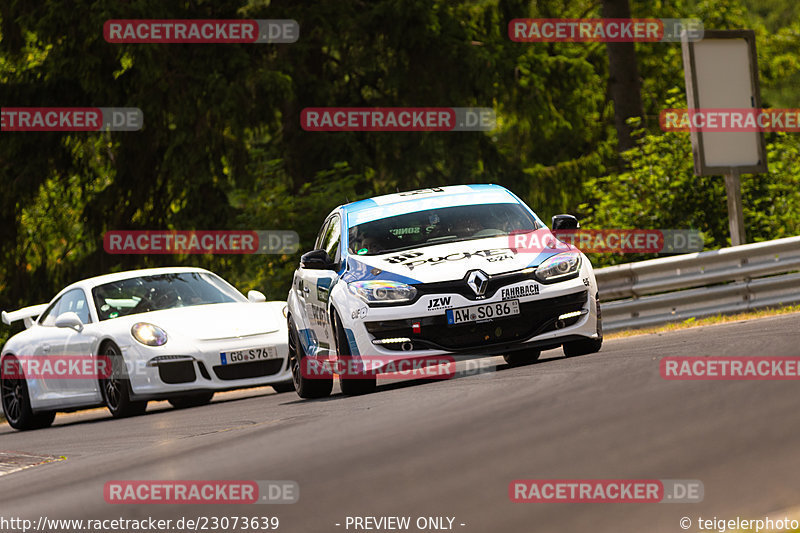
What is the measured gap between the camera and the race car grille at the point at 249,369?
13214 mm

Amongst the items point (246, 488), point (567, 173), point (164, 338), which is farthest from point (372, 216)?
point (567, 173)

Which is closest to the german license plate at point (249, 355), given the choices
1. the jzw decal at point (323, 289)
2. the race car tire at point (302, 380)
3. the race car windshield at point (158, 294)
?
the race car tire at point (302, 380)

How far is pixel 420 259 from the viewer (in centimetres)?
1098

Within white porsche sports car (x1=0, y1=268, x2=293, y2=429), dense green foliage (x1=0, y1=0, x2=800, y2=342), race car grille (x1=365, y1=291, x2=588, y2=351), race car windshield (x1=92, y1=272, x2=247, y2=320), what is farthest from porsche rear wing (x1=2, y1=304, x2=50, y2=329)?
race car grille (x1=365, y1=291, x2=588, y2=351)

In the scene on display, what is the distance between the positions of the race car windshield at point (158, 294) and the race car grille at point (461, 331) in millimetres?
4539

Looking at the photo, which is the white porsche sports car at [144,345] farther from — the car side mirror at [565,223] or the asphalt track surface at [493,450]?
the car side mirror at [565,223]

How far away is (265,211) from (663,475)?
1811 cm

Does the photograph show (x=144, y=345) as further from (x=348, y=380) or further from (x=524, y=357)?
(x=524, y=357)

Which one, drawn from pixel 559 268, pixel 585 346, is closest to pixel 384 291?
pixel 559 268

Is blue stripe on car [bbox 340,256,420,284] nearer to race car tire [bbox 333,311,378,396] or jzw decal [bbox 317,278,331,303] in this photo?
jzw decal [bbox 317,278,331,303]

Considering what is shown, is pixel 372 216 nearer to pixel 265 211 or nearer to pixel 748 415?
pixel 748 415

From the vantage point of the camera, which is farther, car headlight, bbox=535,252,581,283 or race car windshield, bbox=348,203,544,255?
race car windshield, bbox=348,203,544,255

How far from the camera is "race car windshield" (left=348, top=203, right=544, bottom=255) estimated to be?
461 inches

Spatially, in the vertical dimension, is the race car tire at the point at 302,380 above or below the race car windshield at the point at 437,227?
below
